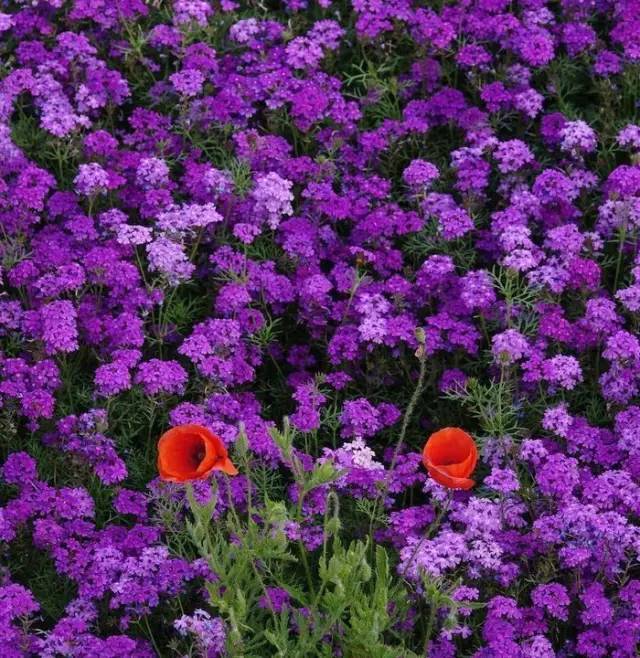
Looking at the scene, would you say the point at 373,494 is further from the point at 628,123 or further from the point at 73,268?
the point at 628,123

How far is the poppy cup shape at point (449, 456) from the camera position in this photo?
3445 millimetres

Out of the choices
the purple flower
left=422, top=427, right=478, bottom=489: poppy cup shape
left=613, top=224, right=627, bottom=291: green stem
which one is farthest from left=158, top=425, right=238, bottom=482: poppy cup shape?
left=613, top=224, right=627, bottom=291: green stem

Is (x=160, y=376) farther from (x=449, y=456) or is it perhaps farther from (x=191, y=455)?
(x=449, y=456)

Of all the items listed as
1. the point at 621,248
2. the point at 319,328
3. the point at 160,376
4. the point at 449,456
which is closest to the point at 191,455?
the point at 449,456

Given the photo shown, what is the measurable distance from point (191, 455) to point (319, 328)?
1596mm

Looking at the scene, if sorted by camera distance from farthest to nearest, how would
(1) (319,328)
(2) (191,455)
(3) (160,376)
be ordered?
1. (1) (319,328)
2. (3) (160,376)
3. (2) (191,455)

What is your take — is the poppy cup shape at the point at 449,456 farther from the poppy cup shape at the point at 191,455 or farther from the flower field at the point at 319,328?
the poppy cup shape at the point at 191,455

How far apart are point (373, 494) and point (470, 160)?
1.57 m

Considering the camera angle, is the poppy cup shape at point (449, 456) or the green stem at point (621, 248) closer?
the poppy cup shape at point (449, 456)

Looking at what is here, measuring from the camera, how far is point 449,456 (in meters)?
3.53

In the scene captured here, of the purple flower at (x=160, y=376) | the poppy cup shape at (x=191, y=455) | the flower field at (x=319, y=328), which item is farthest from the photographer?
the purple flower at (x=160, y=376)

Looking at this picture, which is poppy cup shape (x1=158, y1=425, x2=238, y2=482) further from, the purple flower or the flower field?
the purple flower

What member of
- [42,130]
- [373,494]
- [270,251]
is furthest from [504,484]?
[42,130]

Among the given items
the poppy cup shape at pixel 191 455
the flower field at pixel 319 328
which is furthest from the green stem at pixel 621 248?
the poppy cup shape at pixel 191 455
